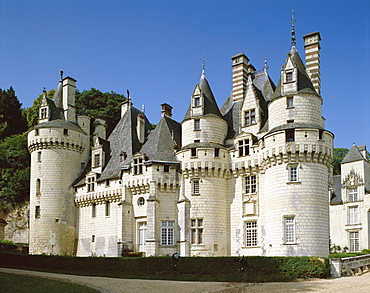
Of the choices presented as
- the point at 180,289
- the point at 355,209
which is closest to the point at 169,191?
the point at 180,289

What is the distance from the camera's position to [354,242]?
38.6 metres

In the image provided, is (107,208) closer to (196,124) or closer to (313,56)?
(196,124)

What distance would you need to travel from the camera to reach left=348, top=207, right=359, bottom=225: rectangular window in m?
38.8

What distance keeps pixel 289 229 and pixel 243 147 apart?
6.37m

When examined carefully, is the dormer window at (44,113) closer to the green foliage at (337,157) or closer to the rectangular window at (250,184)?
the rectangular window at (250,184)

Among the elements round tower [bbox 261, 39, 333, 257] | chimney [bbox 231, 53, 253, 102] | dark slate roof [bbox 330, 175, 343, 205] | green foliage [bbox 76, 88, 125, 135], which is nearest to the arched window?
green foliage [bbox 76, 88, 125, 135]

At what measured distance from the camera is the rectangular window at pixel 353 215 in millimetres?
38812

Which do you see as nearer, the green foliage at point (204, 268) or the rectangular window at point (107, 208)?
the green foliage at point (204, 268)

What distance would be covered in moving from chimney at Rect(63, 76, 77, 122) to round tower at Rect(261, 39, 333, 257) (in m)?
17.3

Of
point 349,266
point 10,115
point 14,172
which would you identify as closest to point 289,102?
point 349,266

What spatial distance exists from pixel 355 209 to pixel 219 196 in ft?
53.3

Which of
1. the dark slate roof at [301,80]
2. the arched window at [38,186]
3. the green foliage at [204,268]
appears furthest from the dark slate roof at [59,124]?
the dark slate roof at [301,80]

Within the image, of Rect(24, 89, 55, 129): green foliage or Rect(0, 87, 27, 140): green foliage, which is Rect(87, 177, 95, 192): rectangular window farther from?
Rect(0, 87, 27, 140): green foliage

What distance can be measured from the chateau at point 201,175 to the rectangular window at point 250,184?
0.07 meters
